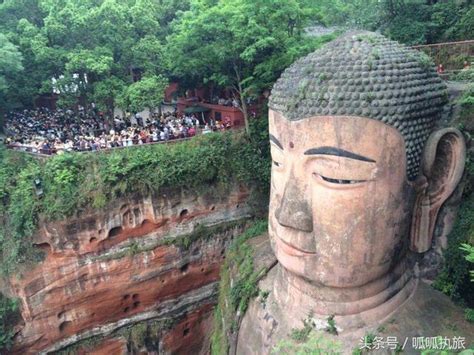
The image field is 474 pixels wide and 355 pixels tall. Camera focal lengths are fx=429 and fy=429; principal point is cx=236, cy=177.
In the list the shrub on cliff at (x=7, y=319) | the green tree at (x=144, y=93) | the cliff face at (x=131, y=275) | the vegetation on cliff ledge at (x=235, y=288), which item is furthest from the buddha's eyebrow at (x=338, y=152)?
the shrub on cliff at (x=7, y=319)

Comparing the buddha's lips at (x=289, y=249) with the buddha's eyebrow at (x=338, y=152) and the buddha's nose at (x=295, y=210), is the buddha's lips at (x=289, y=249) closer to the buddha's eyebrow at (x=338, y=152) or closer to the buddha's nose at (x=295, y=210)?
the buddha's nose at (x=295, y=210)

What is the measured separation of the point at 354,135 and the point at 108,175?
9.42 meters

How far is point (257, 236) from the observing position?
1273 centimetres

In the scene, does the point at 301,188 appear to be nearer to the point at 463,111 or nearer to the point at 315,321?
the point at 315,321

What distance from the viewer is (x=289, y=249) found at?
8078 mm

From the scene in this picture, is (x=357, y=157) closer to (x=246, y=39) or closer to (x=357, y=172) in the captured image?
(x=357, y=172)

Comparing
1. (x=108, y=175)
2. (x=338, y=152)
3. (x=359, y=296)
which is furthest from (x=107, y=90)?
(x=359, y=296)

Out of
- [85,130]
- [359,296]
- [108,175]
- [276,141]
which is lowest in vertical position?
[359,296]

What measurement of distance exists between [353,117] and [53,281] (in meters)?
11.6

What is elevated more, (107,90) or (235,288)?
(107,90)

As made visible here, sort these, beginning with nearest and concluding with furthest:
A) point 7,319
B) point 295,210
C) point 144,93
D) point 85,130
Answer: point 295,210 < point 7,319 < point 144,93 < point 85,130

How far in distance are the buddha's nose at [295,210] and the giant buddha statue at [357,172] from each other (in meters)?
0.02

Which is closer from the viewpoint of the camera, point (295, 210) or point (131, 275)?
point (295, 210)

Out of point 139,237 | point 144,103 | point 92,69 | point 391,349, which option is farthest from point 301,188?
point 92,69
